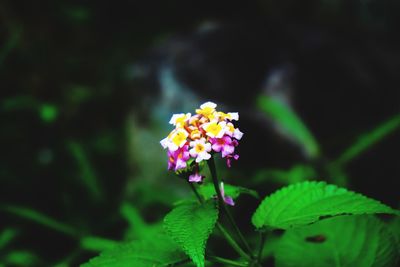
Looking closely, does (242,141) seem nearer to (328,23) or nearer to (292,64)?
(292,64)

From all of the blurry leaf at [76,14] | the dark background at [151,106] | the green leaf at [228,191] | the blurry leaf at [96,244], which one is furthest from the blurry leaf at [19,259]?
the blurry leaf at [76,14]

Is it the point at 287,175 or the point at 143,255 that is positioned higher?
the point at 287,175

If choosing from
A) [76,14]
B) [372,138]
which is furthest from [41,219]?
[76,14]

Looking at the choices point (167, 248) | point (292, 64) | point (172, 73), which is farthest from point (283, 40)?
point (167, 248)

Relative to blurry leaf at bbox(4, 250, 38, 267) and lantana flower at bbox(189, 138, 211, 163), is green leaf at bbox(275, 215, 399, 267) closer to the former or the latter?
lantana flower at bbox(189, 138, 211, 163)

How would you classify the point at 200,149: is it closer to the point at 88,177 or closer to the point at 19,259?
the point at 19,259

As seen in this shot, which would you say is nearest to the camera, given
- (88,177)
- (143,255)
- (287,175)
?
(143,255)

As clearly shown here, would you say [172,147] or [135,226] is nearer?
[172,147]

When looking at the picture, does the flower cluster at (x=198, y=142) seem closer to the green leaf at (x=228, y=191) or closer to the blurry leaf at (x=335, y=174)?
the green leaf at (x=228, y=191)
